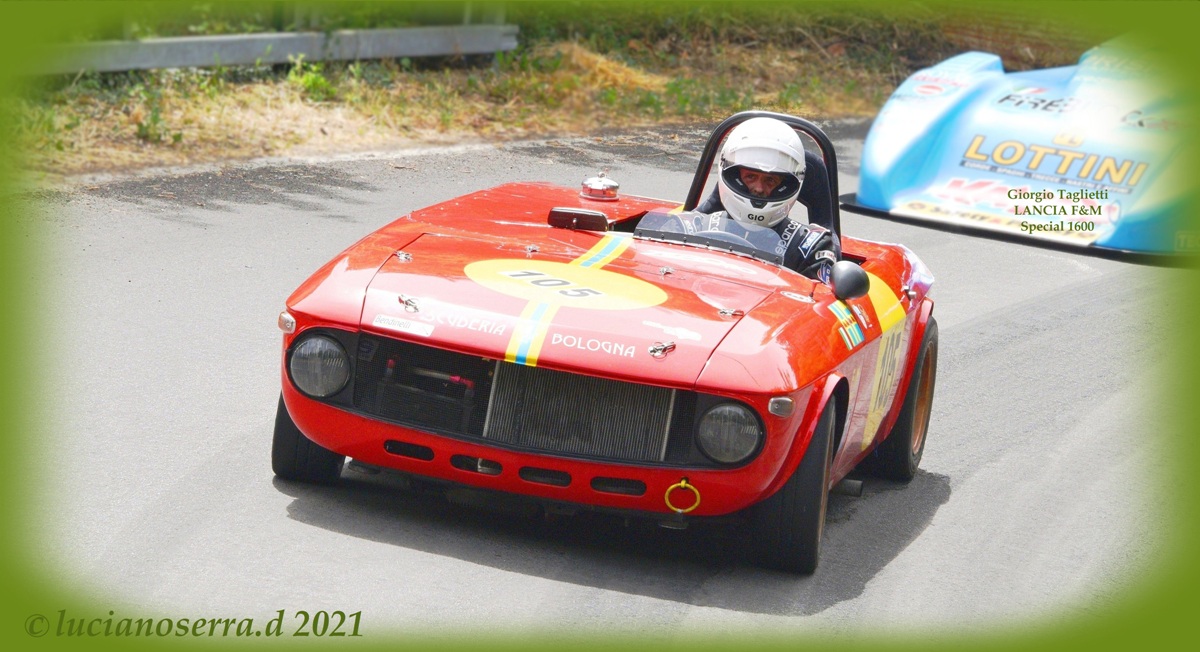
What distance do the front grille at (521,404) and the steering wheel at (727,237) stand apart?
4.17ft

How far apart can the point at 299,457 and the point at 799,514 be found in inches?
63.8

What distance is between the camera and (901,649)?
4.30 m

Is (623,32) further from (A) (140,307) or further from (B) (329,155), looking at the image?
(A) (140,307)

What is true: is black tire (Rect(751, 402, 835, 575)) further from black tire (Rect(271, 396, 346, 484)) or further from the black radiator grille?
black tire (Rect(271, 396, 346, 484))

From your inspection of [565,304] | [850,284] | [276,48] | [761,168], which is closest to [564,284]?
[565,304]

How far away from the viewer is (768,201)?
5844 mm

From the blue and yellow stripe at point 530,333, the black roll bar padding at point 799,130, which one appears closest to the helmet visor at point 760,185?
the black roll bar padding at point 799,130

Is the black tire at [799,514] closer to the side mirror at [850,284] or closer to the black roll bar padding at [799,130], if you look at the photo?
the side mirror at [850,284]

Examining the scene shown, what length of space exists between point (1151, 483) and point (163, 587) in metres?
4.05

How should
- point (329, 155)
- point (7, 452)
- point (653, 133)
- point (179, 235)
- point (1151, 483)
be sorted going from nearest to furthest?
point (7, 452)
point (1151, 483)
point (179, 235)
point (329, 155)
point (653, 133)

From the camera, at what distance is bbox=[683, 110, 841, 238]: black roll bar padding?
626 cm

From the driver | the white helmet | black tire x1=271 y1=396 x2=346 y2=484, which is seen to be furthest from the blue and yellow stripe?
the white helmet

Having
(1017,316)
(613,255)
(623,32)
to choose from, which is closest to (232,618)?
(613,255)

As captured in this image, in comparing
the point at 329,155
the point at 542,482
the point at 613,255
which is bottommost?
the point at 329,155
